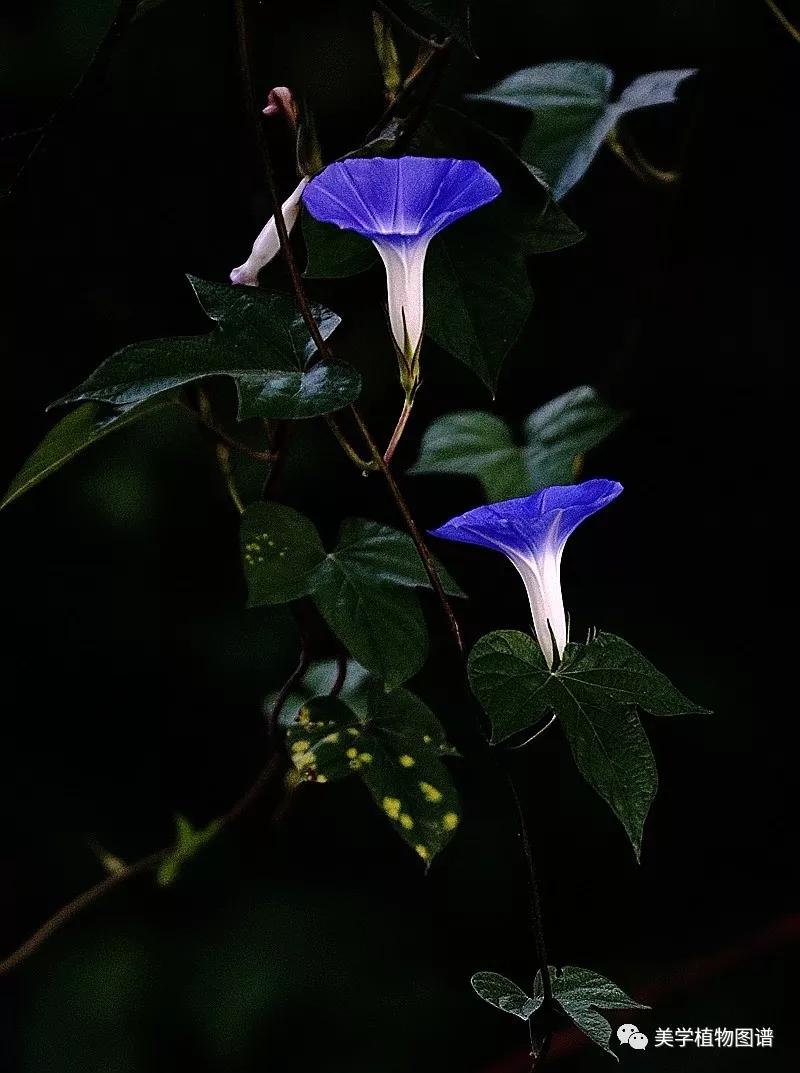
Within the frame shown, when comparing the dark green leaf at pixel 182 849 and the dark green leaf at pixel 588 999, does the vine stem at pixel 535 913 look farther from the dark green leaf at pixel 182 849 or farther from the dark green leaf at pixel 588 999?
the dark green leaf at pixel 182 849

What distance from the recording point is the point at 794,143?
92 cm

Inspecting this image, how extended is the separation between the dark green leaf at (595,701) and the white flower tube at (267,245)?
0.65ft

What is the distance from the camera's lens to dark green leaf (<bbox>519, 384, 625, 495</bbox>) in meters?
0.68

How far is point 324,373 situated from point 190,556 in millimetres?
687

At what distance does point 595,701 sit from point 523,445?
352 mm

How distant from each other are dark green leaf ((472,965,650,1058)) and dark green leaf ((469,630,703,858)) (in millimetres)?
79

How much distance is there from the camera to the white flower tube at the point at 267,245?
0.46 meters

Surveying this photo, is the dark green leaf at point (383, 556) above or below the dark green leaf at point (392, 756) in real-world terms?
above

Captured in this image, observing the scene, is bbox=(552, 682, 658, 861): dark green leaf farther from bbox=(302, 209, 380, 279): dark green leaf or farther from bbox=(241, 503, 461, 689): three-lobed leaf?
bbox=(302, 209, 380, 279): dark green leaf

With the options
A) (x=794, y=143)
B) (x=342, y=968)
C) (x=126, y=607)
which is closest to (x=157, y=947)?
(x=342, y=968)

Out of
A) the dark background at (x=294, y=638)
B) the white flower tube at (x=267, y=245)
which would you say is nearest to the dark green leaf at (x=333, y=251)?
the white flower tube at (x=267, y=245)

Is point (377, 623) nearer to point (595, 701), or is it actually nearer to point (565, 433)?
point (595, 701)

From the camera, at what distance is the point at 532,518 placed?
43cm

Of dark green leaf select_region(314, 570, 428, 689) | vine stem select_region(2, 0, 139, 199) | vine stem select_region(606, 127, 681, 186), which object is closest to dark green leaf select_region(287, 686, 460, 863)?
dark green leaf select_region(314, 570, 428, 689)
